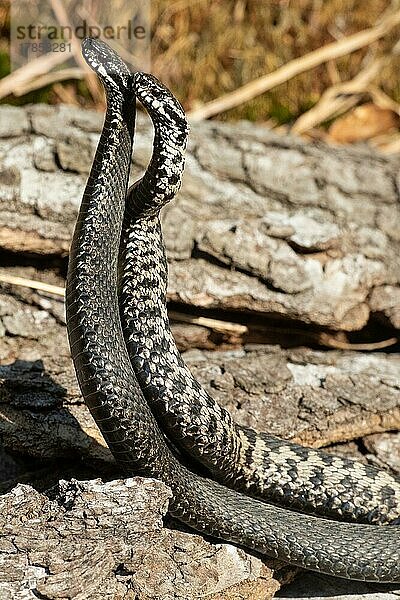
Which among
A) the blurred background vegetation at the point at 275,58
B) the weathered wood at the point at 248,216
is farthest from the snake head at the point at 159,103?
the blurred background vegetation at the point at 275,58

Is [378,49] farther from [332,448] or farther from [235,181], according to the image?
[332,448]

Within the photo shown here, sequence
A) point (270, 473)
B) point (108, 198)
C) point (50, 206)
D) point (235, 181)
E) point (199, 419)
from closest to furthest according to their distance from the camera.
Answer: point (108, 198)
point (199, 419)
point (270, 473)
point (50, 206)
point (235, 181)

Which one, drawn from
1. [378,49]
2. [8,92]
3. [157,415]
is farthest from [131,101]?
[378,49]

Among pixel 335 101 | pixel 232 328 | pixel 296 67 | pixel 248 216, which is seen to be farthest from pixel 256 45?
pixel 232 328

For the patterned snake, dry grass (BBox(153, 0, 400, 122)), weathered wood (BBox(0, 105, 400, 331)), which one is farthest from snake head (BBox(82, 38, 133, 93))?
dry grass (BBox(153, 0, 400, 122))

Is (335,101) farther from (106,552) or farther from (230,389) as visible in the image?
(106,552)

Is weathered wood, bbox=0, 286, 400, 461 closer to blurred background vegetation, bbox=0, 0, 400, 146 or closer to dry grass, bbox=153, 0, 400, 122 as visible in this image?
blurred background vegetation, bbox=0, 0, 400, 146
